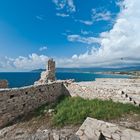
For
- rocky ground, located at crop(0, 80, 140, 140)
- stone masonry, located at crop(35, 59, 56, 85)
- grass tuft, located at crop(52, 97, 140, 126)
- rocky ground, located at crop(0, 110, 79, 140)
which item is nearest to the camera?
rocky ground, located at crop(0, 110, 79, 140)

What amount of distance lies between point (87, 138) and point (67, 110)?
376 cm

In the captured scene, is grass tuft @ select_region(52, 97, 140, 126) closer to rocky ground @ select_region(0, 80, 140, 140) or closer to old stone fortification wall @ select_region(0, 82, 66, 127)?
rocky ground @ select_region(0, 80, 140, 140)

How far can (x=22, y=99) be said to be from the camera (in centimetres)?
1677

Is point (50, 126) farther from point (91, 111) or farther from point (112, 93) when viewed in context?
point (112, 93)

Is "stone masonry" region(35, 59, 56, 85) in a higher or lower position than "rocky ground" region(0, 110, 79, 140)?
higher

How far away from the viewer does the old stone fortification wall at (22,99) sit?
15242 mm

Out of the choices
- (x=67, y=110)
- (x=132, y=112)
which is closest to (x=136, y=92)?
(x=132, y=112)

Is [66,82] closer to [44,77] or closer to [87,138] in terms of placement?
[44,77]

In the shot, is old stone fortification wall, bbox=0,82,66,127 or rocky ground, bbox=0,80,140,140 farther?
old stone fortification wall, bbox=0,82,66,127

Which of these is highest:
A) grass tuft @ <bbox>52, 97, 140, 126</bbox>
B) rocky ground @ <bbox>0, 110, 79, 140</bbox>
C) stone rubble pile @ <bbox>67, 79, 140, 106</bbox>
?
stone rubble pile @ <bbox>67, 79, 140, 106</bbox>

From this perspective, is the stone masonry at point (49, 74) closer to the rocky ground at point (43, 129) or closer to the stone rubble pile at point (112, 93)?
the stone rubble pile at point (112, 93)

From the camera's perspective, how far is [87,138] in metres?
12.6

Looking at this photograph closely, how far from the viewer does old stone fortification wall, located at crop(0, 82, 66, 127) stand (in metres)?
15.2

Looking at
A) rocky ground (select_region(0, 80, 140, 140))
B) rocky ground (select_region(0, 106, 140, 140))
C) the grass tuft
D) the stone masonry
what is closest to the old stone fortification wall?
rocky ground (select_region(0, 80, 140, 140))
